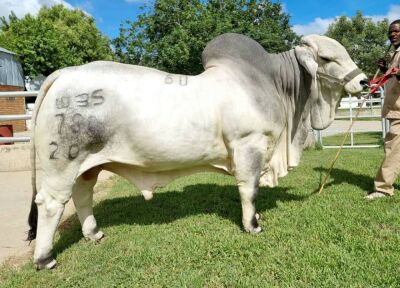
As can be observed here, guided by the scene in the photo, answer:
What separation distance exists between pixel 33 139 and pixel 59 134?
0.31 metres

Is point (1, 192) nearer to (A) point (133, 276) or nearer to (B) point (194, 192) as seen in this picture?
(B) point (194, 192)

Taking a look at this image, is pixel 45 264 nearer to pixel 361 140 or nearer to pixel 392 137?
pixel 392 137

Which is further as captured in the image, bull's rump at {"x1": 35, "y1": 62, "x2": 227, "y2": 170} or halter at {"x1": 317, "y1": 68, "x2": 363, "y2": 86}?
halter at {"x1": 317, "y1": 68, "x2": 363, "y2": 86}

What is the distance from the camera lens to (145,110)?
10.8 ft

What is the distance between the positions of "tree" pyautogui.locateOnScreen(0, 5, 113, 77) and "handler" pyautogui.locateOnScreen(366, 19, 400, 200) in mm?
25400

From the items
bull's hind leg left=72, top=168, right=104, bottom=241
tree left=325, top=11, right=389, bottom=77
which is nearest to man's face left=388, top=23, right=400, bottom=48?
bull's hind leg left=72, top=168, right=104, bottom=241

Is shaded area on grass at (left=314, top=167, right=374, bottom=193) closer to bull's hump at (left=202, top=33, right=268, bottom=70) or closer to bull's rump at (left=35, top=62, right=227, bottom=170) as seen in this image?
bull's hump at (left=202, top=33, right=268, bottom=70)

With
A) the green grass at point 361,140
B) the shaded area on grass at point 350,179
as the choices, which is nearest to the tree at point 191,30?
the green grass at point 361,140

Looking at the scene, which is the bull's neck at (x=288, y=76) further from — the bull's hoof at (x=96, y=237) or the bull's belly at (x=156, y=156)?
the bull's hoof at (x=96, y=237)

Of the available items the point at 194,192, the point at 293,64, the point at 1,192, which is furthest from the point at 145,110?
the point at 1,192

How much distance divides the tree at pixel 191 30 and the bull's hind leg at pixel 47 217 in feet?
73.5

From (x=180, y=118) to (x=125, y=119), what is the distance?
0.45 meters

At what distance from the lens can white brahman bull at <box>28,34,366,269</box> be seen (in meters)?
3.23

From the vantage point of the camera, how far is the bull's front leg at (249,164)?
353 centimetres
